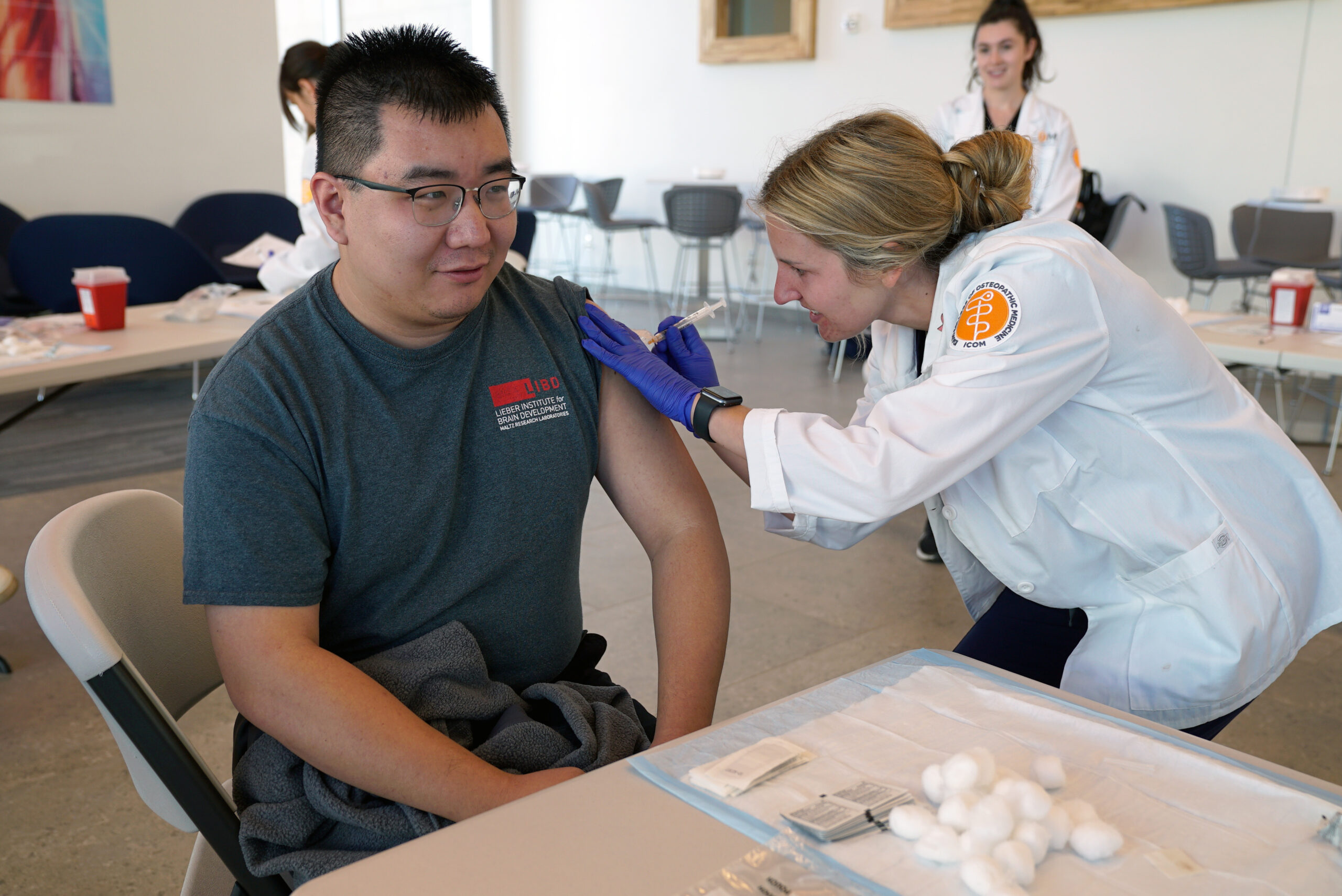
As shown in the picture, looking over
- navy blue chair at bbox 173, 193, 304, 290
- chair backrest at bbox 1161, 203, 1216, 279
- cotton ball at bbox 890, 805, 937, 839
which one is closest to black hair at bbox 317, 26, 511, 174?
cotton ball at bbox 890, 805, 937, 839

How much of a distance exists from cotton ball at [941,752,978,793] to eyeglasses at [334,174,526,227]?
655 mm

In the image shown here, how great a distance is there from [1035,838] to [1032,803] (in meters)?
0.02

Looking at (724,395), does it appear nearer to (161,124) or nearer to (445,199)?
(445,199)

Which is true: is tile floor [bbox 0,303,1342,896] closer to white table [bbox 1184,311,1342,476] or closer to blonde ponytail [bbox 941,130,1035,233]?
white table [bbox 1184,311,1342,476]

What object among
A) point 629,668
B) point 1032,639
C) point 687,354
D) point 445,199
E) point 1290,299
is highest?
point 445,199

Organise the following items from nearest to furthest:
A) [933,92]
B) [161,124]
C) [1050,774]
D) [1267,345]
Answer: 1. [1050,774]
2. [1267,345]
3. [161,124]
4. [933,92]

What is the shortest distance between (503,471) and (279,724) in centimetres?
33

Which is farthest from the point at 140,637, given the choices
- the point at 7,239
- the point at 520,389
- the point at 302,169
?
the point at 7,239

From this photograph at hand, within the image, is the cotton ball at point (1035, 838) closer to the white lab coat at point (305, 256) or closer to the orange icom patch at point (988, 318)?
the orange icom patch at point (988, 318)

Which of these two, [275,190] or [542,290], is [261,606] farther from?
[275,190]

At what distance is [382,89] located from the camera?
3.28 feet

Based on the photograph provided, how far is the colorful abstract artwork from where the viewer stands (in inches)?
191

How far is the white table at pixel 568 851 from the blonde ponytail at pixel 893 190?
0.75 meters

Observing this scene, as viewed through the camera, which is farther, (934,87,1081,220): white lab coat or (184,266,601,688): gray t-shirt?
(934,87,1081,220): white lab coat
